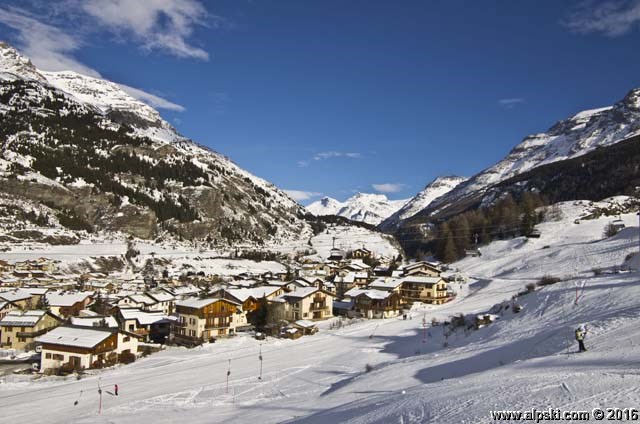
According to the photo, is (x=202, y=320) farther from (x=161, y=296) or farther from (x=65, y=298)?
(x=65, y=298)

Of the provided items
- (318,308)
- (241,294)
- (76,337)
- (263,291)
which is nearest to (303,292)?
(318,308)

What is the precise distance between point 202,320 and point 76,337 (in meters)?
11.3

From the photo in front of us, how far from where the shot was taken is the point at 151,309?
55.4 metres

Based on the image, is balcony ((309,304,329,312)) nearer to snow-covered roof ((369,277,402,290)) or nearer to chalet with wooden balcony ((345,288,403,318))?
chalet with wooden balcony ((345,288,403,318))

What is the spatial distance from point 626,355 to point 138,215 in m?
123

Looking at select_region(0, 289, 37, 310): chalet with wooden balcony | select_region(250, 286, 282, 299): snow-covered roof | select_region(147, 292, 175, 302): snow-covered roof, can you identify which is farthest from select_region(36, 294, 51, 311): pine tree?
select_region(250, 286, 282, 299): snow-covered roof

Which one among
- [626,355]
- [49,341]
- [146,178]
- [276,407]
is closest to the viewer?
[626,355]

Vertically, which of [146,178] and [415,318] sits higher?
[146,178]

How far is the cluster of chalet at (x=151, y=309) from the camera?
1481 inches

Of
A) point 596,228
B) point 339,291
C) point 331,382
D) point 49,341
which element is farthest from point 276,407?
point 596,228

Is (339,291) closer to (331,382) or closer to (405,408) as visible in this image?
(331,382)

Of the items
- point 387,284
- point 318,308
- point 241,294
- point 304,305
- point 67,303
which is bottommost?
point 318,308

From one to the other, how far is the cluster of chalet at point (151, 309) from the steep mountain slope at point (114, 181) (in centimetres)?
4531

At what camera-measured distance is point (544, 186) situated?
173500 mm
